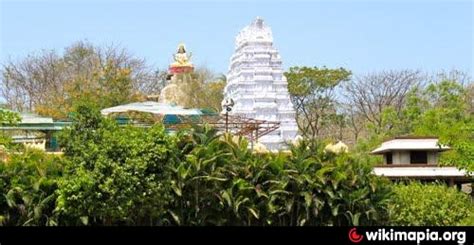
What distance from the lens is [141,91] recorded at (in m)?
42.0

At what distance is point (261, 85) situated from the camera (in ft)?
141

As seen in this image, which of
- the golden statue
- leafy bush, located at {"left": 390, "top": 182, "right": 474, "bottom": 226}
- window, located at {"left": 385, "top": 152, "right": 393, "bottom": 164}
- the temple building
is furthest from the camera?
the golden statue

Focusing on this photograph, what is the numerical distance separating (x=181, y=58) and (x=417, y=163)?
26.0m

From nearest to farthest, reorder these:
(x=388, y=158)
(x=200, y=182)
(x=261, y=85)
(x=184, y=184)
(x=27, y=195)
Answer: (x=27, y=195), (x=184, y=184), (x=200, y=182), (x=388, y=158), (x=261, y=85)

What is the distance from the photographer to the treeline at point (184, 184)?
1397cm

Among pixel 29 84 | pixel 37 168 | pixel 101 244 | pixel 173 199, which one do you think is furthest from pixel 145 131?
pixel 29 84

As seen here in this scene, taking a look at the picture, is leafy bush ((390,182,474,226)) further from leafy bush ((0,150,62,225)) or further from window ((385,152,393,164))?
window ((385,152,393,164))

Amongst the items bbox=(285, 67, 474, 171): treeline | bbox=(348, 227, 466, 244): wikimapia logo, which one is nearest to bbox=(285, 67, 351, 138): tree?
bbox=(285, 67, 474, 171): treeline

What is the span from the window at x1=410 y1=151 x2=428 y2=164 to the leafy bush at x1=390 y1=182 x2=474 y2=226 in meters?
8.68

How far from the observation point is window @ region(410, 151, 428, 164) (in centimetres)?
2636

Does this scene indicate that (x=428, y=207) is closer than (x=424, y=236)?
No

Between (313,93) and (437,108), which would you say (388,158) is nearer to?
(437,108)

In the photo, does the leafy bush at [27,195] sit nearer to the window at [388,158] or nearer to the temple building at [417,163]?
the temple building at [417,163]

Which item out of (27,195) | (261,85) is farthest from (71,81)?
(27,195)
